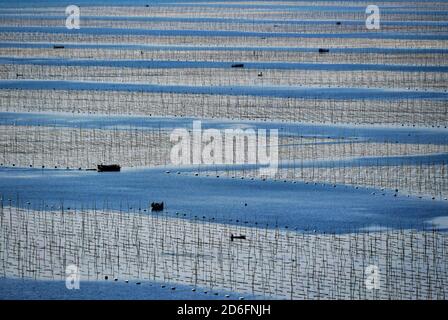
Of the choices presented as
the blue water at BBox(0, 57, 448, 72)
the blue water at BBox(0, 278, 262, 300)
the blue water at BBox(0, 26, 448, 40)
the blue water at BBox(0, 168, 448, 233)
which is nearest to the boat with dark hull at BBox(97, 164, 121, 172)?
the blue water at BBox(0, 168, 448, 233)

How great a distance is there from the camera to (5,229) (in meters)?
16.9

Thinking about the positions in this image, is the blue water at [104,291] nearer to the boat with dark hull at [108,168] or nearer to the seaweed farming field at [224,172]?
the seaweed farming field at [224,172]

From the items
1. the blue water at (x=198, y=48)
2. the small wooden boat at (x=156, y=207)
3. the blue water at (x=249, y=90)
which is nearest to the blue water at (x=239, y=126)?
the blue water at (x=249, y=90)

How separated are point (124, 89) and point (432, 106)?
823cm

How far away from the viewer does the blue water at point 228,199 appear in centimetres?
1750

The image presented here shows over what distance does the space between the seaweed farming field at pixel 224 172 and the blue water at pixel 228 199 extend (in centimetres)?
5

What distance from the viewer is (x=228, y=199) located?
18797 millimetres

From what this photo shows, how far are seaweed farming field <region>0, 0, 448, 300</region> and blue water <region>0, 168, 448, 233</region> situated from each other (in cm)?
5

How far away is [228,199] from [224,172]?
6.69ft

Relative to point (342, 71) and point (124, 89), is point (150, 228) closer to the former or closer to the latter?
point (124, 89)

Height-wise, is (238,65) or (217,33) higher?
(217,33)

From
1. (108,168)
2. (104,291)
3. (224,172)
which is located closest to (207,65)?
(108,168)

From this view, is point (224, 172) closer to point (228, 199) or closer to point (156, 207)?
point (228, 199)

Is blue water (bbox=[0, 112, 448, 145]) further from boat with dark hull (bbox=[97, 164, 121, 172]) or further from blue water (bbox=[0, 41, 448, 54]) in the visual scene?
blue water (bbox=[0, 41, 448, 54])
